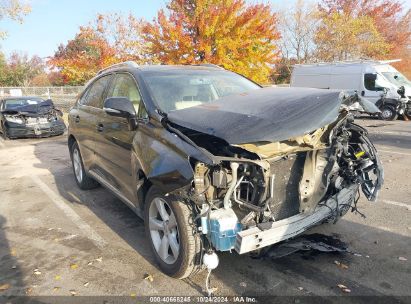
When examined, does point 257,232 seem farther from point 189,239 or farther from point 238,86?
point 238,86

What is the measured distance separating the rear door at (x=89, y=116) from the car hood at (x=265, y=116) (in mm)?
1952

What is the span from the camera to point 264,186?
272cm

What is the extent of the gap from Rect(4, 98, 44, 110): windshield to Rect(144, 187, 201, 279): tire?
425 inches

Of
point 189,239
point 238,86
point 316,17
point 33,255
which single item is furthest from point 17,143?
point 316,17

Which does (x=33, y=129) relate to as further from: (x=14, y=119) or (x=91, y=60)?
(x=91, y=60)

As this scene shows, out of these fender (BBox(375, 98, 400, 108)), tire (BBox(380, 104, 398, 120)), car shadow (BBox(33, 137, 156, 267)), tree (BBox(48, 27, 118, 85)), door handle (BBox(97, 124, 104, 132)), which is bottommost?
tire (BBox(380, 104, 398, 120))

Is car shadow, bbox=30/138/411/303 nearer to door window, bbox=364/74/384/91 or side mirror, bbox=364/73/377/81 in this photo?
door window, bbox=364/74/384/91

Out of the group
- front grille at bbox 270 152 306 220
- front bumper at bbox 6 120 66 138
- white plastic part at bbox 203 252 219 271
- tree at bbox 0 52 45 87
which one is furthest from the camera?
tree at bbox 0 52 45 87

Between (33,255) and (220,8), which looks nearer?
(33,255)

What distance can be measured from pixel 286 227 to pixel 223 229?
21.5 inches

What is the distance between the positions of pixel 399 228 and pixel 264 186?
2251 millimetres

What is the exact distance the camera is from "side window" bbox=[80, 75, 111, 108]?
479 centimetres

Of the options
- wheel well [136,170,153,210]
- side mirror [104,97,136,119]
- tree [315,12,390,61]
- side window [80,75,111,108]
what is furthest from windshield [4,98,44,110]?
tree [315,12,390,61]

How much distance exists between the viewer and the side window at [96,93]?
4786 millimetres
